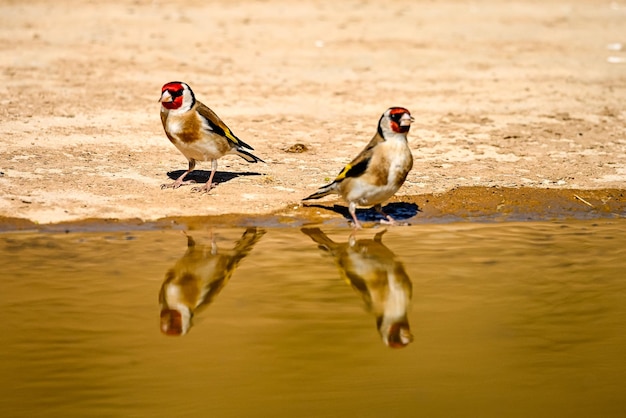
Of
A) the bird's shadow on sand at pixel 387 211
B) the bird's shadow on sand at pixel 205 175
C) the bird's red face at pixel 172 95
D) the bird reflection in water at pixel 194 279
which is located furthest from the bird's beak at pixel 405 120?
the bird's shadow on sand at pixel 205 175

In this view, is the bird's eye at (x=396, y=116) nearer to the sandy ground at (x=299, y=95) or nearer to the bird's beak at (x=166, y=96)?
the sandy ground at (x=299, y=95)

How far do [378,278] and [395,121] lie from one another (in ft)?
4.22

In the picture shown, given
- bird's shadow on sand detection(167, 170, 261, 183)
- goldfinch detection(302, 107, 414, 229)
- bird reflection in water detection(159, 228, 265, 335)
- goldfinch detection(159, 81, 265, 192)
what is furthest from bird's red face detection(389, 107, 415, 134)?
bird's shadow on sand detection(167, 170, 261, 183)

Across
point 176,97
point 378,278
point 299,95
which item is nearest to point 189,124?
point 176,97

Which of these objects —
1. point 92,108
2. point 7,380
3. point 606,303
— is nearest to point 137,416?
point 7,380

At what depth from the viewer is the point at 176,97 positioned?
28.4 ft

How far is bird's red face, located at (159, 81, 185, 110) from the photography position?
28.2 ft

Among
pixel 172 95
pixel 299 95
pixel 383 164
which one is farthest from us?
pixel 299 95

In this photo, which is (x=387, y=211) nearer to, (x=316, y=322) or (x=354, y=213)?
(x=354, y=213)

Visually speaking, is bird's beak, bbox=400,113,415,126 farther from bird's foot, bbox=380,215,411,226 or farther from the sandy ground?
the sandy ground

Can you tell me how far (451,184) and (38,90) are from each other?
575 cm

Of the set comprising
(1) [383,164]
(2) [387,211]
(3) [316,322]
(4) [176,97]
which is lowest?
(2) [387,211]

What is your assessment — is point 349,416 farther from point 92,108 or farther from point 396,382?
point 92,108

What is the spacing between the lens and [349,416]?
4844 millimetres
